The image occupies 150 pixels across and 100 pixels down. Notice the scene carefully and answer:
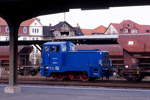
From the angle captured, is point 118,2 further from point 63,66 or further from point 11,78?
point 63,66

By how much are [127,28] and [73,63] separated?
86052 mm

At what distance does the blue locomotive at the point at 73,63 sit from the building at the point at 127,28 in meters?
82.7

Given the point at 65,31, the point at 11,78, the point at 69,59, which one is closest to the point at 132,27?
the point at 65,31

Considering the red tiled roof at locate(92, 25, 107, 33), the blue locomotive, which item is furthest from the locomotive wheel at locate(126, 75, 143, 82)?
the red tiled roof at locate(92, 25, 107, 33)

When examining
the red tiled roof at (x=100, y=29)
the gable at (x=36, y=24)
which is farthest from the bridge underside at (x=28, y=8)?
the red tiled roof at (x=100, y=29)

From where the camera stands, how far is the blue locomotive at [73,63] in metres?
23.4

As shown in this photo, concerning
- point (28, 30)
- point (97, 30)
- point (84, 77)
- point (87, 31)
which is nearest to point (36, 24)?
point (28, 30)

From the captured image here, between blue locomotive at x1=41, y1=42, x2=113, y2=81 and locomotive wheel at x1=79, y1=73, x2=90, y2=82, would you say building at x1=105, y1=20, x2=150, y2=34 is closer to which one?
blue locomotive at x1=41, y1=42, x2=113, y2=81

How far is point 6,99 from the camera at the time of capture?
1268 cm

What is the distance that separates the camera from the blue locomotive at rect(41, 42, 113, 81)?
76.9 ft

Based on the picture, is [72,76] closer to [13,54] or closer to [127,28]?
[13,54]

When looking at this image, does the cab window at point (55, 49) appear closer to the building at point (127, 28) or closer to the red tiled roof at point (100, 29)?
the building at point (127, 28)

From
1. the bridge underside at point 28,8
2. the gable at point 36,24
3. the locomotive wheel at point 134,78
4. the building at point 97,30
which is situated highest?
the building at point 97,30

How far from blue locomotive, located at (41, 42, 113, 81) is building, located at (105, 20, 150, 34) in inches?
3254
